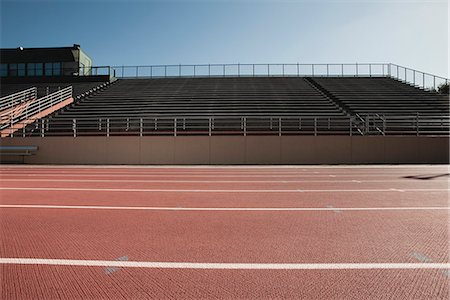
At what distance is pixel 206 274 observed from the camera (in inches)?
110

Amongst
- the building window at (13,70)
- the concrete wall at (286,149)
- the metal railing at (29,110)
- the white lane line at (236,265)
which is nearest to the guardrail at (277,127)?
the concrete wall at (286,149)

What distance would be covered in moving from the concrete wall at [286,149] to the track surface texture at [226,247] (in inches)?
361

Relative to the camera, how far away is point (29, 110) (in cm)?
2019

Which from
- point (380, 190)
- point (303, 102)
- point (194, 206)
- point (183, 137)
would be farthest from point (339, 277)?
point (303, 102)

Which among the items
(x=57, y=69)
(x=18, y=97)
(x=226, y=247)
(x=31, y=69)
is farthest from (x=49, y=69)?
(x=226, y=247)

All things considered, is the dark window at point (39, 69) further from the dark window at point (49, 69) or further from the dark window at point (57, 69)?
the dark window at point (57, 69)

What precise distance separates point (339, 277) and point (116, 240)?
248 cm

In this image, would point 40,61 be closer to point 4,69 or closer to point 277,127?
point 4,69

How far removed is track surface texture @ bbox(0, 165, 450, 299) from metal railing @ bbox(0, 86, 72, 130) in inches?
590

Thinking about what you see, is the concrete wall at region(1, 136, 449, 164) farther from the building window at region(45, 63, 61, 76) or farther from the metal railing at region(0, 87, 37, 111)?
the building window at region(45, 63, 61, 76)

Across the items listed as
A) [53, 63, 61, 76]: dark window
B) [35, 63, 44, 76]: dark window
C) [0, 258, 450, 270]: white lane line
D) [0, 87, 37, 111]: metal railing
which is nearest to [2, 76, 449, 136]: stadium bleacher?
[0, 87, 37, 111]: metal railing

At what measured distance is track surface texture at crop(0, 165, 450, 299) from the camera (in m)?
2.54

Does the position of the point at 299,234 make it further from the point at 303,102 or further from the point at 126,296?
the point at 303,102

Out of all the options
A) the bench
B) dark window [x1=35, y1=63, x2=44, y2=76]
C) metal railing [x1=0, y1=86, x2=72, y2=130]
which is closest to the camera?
the bench
